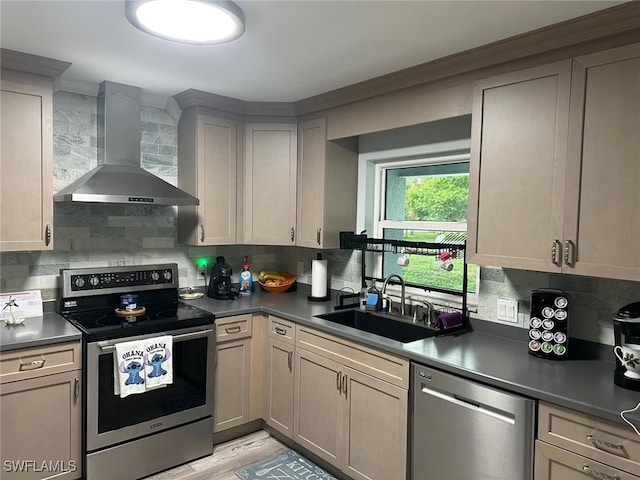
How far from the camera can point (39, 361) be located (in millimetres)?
2213

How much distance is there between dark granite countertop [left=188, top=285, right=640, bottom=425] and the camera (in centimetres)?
160

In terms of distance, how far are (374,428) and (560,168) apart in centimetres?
152

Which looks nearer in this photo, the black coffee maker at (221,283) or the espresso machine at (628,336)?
the espresso machine at (628,336)

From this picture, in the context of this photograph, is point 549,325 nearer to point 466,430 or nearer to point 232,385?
point 466,430

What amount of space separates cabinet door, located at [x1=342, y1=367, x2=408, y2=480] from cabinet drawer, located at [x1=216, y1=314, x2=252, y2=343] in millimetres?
831

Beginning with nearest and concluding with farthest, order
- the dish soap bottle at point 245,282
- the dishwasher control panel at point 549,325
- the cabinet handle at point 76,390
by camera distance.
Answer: the dishwasher control panel at point 549,325
the cabinet handle at point 76,390
the dish soap bottle at point 245,282

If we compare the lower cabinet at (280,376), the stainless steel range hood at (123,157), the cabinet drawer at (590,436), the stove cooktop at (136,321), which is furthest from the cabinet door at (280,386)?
the cabinet drawer at (590,436)

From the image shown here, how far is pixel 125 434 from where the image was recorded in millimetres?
2463

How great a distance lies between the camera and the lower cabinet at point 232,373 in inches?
113

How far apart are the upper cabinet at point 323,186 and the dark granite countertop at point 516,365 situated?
678 millimetres

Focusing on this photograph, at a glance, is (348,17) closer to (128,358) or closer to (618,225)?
(618,225)

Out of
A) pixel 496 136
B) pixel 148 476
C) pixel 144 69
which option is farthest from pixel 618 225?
pixel 148 476

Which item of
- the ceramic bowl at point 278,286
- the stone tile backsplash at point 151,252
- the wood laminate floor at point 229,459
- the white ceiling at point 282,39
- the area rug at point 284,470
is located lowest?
the wood laminate floor at point 229,459

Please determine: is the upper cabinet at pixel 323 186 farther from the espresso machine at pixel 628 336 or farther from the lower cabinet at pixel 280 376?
the espresso machine at pixel 628 336
